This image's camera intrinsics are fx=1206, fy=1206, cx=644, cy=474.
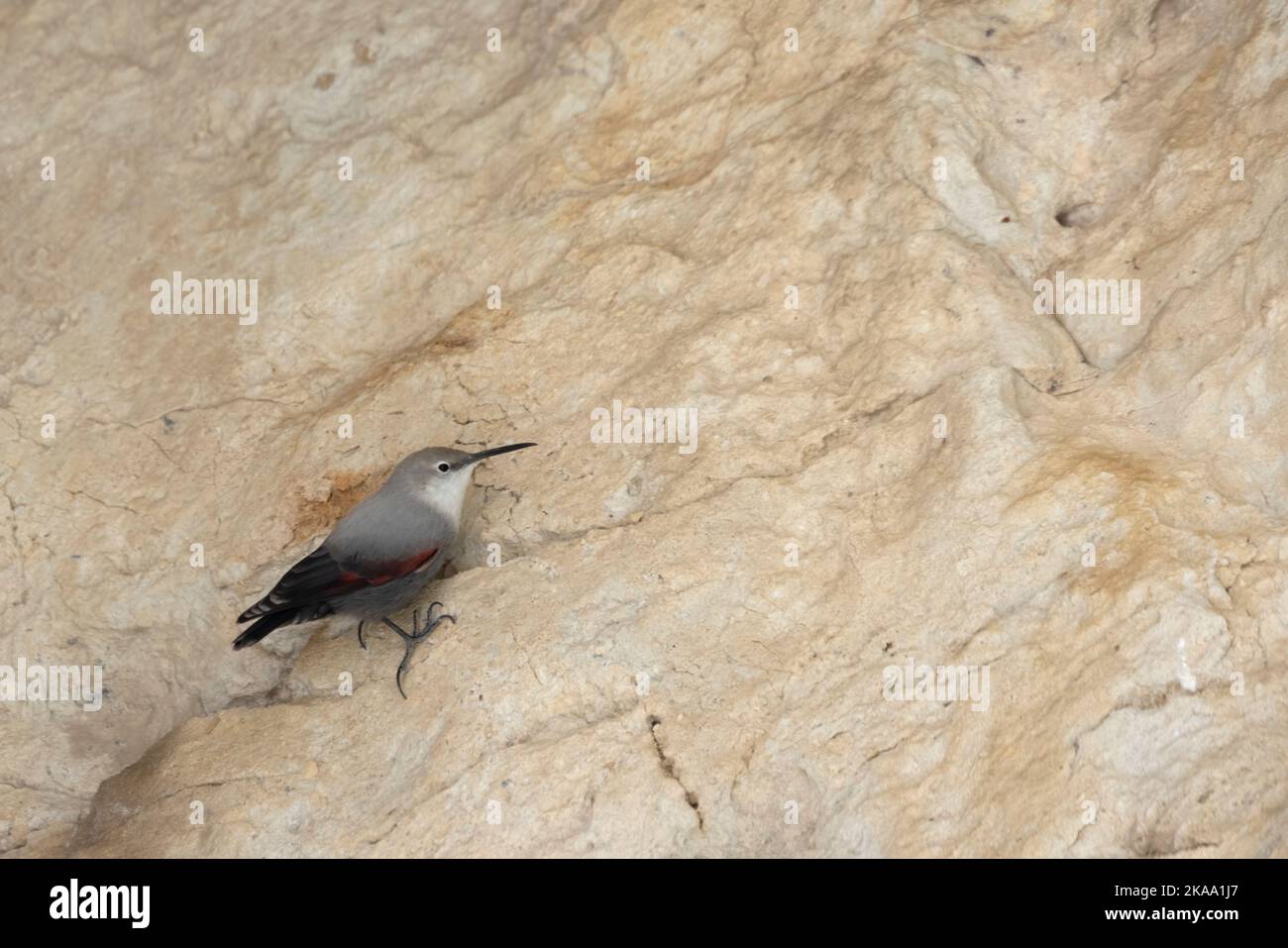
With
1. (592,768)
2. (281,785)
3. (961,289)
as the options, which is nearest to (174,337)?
(281,785)

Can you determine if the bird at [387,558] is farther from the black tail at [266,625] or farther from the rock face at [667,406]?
the rock face at [667,406]

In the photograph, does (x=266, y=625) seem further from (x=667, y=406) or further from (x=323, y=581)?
(x=667, y=406)

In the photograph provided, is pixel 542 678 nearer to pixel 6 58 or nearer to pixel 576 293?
pixel 576 293

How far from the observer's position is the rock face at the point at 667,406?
122 inches

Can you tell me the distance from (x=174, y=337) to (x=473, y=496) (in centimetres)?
146

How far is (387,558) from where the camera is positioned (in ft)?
12.4

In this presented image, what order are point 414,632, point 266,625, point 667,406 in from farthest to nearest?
point 667,406 < point 414,632 < point 266,625

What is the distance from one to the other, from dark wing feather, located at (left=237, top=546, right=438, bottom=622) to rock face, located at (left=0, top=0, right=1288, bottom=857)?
242 millimetres

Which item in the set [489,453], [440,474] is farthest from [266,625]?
[489,453]

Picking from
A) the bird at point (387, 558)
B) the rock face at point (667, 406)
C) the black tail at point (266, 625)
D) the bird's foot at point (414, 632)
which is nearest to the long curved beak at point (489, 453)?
the bird at point (387, 558)

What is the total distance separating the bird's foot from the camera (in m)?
3.68

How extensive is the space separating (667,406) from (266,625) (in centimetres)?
144

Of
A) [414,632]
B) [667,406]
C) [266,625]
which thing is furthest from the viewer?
[667,406]
